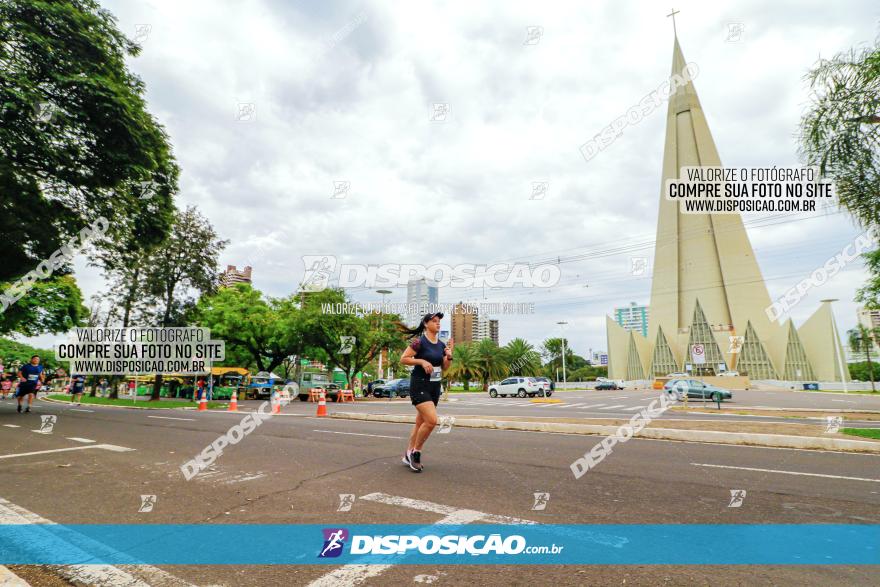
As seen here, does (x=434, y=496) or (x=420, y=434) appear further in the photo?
(x=420, y=434)

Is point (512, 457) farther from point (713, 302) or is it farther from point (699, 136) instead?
point (699, 136)

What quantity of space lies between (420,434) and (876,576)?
4.09 meters

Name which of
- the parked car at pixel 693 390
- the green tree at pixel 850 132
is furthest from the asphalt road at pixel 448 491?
the parked car at pixel 693 390

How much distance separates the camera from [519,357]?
6347 cm

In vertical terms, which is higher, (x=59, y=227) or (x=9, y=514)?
(x=59, y=227)

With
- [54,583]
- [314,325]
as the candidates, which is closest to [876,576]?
[54,583]

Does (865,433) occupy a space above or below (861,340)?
below

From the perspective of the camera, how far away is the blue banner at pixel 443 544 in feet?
9.56

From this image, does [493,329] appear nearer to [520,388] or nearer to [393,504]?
[520,388]

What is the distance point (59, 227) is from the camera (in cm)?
1571

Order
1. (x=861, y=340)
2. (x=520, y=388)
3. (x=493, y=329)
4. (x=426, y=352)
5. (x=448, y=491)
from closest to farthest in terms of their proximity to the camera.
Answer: (x=448, y=491) → (x=426, y=352) → (x=520, y=388) → (x=861, y=340) → (x=493, y=329)

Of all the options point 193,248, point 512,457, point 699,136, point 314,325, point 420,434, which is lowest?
point 512,457

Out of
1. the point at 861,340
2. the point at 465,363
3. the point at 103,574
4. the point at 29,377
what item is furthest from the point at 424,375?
the point at 861,340

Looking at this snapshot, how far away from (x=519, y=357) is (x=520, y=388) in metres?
25.5
